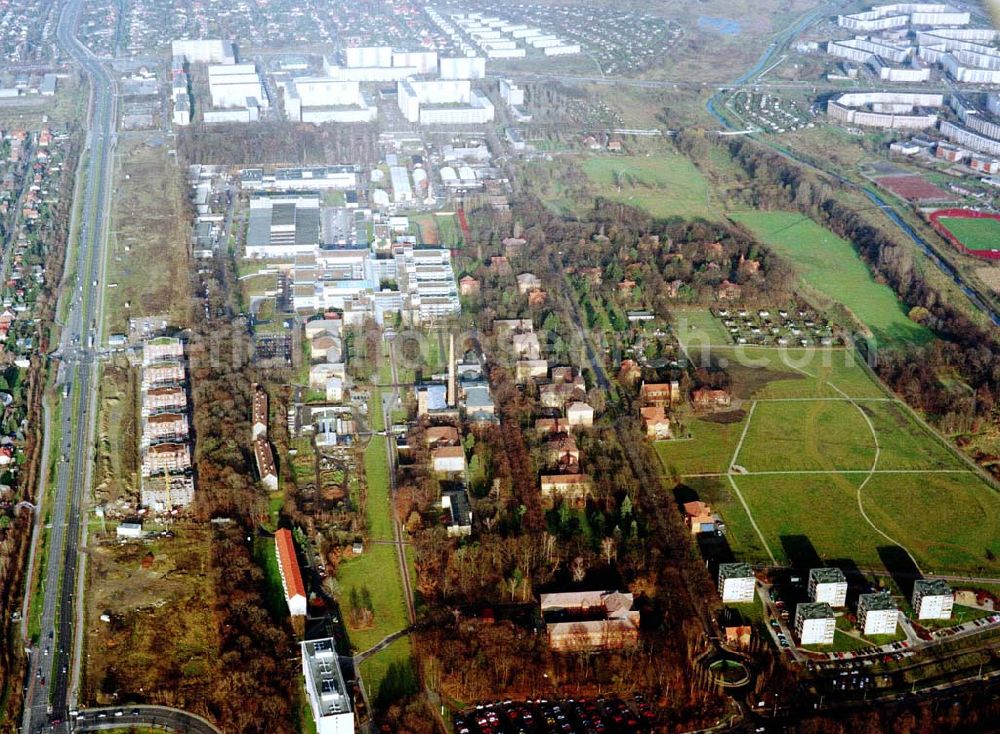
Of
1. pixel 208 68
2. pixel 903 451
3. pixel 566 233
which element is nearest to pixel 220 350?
pixel 566 233

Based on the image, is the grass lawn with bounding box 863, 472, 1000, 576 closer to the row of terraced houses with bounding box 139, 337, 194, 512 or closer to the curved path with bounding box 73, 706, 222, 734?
the curved path with bounding box 73, 706, 222, 734

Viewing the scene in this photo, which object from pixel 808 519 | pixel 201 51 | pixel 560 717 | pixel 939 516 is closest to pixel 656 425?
pixel 808 519

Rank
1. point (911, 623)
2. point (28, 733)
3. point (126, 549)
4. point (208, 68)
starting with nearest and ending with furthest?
point (28, 733)
point (911, 623)
point (126, 549)
point (208, 68)

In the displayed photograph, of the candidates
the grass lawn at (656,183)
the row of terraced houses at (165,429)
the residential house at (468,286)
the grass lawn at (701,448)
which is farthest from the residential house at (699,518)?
the grass lawn at (656,183)

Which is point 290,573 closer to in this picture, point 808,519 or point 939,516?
point 808,519

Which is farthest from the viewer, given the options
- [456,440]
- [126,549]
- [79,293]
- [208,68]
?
[208,68]

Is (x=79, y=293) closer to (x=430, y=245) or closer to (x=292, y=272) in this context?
(x=292, y=272)

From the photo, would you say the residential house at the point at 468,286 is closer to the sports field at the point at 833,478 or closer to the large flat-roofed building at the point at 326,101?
the sports field at the point at 833,478
